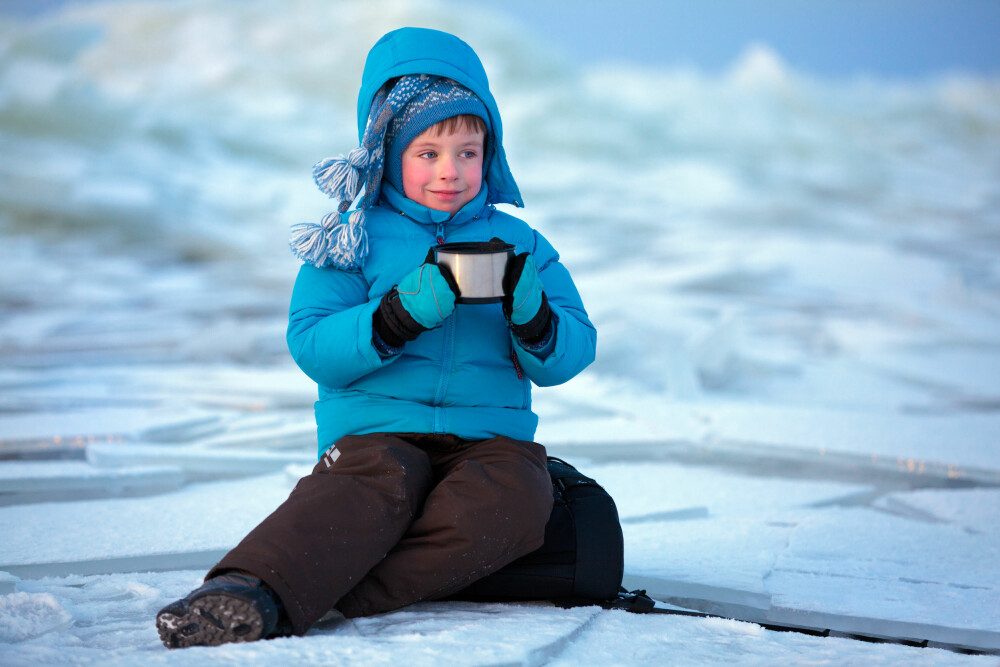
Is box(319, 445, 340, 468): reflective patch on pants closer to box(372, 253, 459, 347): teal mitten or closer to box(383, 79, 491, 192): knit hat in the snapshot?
box(372, 253, 459, 347): teal mitten

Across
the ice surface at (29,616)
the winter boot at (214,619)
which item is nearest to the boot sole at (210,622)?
the winter boot at (214,619)

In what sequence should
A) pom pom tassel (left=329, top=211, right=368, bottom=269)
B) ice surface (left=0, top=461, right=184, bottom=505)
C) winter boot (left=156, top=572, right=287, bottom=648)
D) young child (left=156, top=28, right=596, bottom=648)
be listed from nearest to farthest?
1. winter boot (left=156, top=572, right=287, bottom=648)
2. young child (left=156, top=28, right=596, bottom=648)
3. pom pom tassel (left=329, top=211, right=368, bottom=269)
4. ice surface (left=0, top=461, right=184, bottom=505)

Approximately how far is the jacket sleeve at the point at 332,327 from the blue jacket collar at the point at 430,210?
16 centimetres

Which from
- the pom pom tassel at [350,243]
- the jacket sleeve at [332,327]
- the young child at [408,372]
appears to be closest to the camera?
the young child at [408,372]

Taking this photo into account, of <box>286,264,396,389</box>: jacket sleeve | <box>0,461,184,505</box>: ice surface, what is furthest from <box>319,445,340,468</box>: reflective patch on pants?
<box>0,461,184,505</box>: ice surface

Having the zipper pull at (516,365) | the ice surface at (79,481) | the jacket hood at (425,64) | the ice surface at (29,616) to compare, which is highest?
the jacket hood at (425,64)

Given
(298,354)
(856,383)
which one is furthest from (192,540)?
(856,383)

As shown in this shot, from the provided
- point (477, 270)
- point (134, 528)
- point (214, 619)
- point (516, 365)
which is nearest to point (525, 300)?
point (477, 270)

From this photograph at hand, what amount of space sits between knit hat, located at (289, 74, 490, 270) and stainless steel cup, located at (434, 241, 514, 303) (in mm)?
283

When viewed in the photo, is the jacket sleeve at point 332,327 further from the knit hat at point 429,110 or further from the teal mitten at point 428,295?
the knit hat at point 429,110

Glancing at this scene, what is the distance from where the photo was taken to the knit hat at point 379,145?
1.70m

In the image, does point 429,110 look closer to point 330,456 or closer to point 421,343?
point 421,343

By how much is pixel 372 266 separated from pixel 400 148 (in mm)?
240

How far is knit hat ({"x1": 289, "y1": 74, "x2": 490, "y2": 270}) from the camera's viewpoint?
1.70 m
